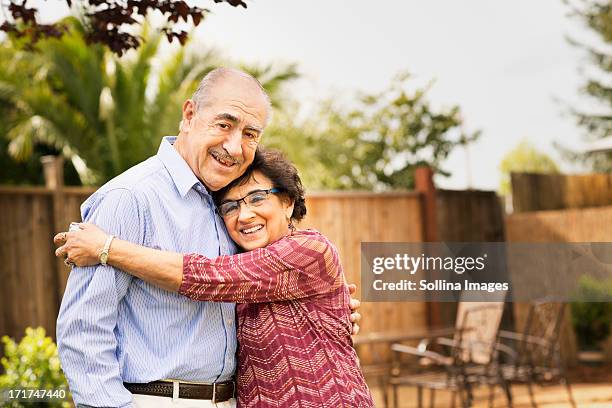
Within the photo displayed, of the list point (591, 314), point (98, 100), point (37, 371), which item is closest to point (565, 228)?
point (591, 314)

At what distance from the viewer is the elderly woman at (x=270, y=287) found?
207 centimetres

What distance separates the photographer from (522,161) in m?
42.9

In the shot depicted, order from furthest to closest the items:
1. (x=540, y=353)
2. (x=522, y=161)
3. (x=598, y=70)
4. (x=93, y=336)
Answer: (x=522, y=161)
(x=598, y=70)
(x=540, y=353)
(x=93, y=336)

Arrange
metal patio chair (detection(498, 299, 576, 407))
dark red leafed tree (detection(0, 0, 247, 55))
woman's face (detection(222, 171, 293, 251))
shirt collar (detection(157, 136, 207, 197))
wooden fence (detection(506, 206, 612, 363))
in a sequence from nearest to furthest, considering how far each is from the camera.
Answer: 1. shirt collar (detection(157, 136, 207, 197))
2. woman's face (detection(222, 171, 293, 251))
3. dark red leafed tree (detection(0, 0, 247, 55))
4. metal patio chair (detection(498, 299, 576, 407))
5. wooden fence (detection(506, 206, 612, 363))

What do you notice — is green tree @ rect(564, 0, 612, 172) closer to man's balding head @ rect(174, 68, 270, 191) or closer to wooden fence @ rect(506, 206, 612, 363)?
wooden fence @ rect(506, 206, 612, 363)

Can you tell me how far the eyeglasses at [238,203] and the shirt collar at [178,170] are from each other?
90 millimetres

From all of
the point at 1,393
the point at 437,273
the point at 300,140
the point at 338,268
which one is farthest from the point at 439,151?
the point at 338,268

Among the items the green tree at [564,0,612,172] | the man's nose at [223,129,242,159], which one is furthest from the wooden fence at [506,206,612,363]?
the green tree at [564,0,612,172]

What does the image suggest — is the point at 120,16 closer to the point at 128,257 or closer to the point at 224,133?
the point at 224,133

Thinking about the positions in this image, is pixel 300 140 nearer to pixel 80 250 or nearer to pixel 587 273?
pixel 587 273

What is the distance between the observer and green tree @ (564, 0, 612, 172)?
20.5 m

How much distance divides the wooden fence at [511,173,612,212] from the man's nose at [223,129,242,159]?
26.1 feet

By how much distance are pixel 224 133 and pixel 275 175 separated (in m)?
0.21

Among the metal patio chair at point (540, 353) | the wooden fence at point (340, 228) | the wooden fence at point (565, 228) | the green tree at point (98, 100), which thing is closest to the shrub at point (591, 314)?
the wooden fence at point (565, 228)
